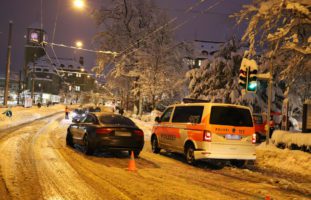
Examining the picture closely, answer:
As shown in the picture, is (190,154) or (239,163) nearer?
(190,154)

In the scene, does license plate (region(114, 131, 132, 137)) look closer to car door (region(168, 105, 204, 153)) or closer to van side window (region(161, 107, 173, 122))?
car door (region(168, 105, 204, 153))

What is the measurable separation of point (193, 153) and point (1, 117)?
75.0ft

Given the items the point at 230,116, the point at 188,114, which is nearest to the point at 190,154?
the point at 188,114

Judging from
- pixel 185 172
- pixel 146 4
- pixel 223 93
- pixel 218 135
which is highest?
pixel 146 4

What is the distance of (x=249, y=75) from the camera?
16094 mm

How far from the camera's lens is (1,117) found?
30781mm

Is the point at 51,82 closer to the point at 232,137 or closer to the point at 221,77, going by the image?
the point at 221,77

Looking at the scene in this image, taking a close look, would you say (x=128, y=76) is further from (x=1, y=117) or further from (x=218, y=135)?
(x=218, y=135)

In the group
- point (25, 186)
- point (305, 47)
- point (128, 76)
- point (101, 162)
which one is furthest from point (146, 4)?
point (25, 186)

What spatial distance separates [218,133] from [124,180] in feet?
12.8

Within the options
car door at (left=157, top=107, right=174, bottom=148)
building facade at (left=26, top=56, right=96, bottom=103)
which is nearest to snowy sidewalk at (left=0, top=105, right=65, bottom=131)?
car door at (left=157, top=107, right=174, bottom=148)

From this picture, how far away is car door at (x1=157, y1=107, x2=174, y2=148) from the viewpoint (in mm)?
14352

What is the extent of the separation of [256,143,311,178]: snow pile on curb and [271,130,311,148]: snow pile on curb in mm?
598

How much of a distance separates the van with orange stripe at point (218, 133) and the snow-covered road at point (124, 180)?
1.61ft
